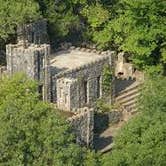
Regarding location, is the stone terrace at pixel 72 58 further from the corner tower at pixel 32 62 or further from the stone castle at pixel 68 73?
the corner tower at pixel 32 62

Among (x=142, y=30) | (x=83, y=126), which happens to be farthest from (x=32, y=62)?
(x=142, y=30)

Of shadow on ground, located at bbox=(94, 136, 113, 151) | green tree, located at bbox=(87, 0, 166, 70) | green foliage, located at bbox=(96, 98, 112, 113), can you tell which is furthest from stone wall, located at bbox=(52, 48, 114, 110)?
green tree, located at bbox=(87, 0, 166, 70)

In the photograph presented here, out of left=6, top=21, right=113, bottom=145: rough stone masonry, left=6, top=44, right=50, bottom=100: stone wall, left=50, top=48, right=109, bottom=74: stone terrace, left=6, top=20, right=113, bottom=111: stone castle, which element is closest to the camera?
left=6, top=44, right=50, bottom=100: stone wall

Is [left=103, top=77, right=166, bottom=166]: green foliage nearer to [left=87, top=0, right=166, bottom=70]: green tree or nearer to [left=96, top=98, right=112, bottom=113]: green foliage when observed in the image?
[left=96, top=98, right=112, bottom=113]: green foliage

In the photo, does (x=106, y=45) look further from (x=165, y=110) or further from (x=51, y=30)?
(x=165, y=110)

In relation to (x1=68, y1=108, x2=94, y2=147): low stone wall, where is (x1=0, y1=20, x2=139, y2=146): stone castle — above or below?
above

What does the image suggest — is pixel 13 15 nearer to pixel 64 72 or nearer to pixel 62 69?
pixel 62 69

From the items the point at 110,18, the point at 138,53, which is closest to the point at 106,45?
the point at 110,18
